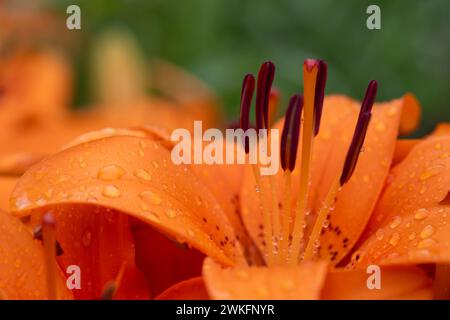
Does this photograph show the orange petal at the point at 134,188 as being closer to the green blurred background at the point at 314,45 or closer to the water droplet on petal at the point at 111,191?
the water droplet on petal at the point at 111,191

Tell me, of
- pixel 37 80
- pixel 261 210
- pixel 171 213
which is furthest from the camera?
pixel 37 80

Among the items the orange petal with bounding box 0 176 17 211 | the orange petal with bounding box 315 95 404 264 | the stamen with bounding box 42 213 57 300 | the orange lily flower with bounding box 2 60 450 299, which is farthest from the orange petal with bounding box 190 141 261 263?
the orange petal with bounding box 0 176 17 211

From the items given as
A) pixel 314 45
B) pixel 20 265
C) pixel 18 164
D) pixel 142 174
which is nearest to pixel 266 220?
pixel 142 174

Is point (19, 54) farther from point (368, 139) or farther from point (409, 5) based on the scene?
point (368, 139)

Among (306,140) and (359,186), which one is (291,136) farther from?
(359,186)

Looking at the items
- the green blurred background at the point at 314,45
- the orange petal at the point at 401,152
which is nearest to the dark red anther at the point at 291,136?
the orange petal at the point at 401,152

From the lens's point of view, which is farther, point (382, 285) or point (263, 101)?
point (263, 101)
